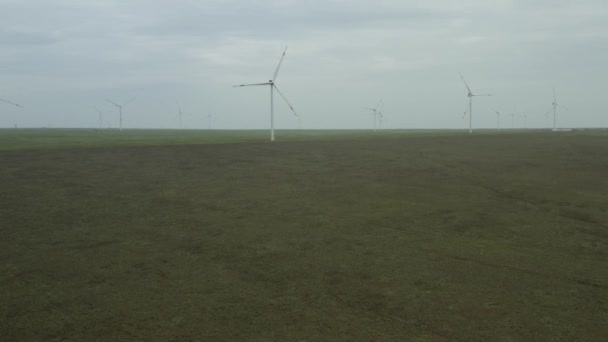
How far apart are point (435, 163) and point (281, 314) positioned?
23950 mm

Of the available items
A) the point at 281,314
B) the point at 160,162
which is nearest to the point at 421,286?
the point at 281,314

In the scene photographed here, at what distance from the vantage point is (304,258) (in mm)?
11969

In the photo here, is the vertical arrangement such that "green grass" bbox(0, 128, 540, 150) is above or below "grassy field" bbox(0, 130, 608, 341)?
above

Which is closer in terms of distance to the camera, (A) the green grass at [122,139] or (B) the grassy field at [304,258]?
(B) the grassy field at [304,258]

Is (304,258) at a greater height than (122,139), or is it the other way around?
(122,139)

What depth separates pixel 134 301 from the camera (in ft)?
30.6

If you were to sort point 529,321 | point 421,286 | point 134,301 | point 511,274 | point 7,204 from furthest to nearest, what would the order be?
point 7,204
point 511,274
point 421,286
point 134,301
point 529,321

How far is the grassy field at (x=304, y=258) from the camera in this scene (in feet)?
27.4

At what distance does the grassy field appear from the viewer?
836cm

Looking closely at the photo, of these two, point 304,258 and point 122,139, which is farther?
point 122,139

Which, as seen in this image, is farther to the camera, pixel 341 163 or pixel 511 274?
pixel 341 163

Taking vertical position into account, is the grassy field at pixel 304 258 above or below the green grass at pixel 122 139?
below

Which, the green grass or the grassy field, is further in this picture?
the green grass

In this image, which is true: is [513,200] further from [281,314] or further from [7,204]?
[7,204]
